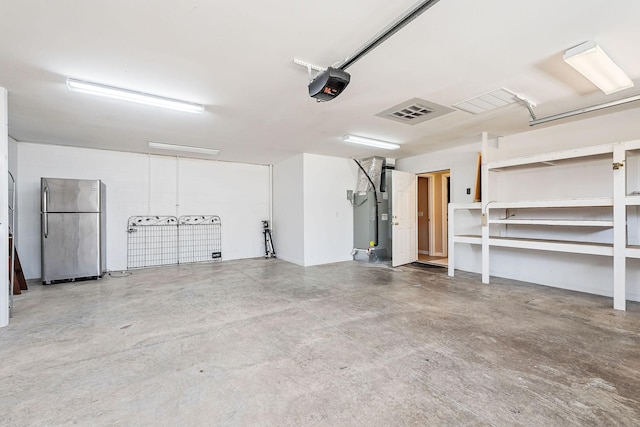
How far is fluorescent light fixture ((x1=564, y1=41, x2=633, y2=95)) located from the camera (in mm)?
2317

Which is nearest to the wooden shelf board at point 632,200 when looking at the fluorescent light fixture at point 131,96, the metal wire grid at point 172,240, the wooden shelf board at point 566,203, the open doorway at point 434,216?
the wooden shelf board at point 566,203

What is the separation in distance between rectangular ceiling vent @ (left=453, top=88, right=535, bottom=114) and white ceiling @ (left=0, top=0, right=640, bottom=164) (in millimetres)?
127

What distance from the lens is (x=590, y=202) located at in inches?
139

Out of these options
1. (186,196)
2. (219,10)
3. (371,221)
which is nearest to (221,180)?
(186,196)

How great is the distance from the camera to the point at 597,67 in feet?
8.34

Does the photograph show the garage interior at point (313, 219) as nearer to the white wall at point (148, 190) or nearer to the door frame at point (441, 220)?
the white wall at point (148, 190)

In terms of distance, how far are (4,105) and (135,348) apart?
9.66ft

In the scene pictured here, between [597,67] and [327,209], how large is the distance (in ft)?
16.2

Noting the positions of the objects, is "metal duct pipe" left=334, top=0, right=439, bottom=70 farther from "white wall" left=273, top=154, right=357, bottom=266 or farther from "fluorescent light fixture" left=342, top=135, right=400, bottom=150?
"white wall" left=273, top=154, right=357, bottom=266

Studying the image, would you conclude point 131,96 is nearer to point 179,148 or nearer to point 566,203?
point 179,148

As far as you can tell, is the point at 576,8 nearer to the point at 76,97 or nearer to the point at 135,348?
the point at 135,348

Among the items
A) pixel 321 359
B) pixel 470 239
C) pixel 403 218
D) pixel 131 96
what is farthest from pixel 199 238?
pixel 470 239

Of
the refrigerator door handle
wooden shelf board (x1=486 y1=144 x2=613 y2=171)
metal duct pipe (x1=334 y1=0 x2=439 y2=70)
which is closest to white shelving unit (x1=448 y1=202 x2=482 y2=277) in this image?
wooden shelf board (x1=486 y1=144 x2=613 y2=171)

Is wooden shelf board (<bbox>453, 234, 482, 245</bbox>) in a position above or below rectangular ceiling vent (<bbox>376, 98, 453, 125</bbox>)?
below
